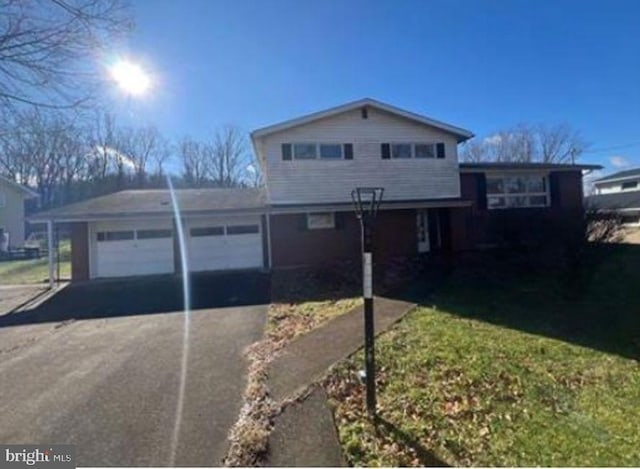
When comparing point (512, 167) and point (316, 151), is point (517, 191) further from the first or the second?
point (316, 151)

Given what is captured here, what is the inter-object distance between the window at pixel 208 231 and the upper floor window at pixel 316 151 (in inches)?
148

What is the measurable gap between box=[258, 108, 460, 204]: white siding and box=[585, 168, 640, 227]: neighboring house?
22166mm

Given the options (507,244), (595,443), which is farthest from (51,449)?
(507,244)

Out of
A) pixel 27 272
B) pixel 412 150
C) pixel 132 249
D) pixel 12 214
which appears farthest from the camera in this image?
pixel 12 214

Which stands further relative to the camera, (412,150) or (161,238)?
(412,150)

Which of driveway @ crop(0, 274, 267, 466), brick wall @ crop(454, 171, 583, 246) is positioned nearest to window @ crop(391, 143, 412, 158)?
brick wall @ crop(454, 171, 583, 246)

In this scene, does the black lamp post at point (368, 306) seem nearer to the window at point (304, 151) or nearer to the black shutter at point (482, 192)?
the window at point (304, 151)

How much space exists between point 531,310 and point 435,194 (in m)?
8.51

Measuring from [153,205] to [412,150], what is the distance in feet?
34.5

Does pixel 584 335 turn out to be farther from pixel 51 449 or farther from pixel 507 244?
pixel 507 244

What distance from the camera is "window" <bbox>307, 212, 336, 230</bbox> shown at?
1627 centimetres

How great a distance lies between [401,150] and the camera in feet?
54.8

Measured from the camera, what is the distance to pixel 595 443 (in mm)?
3857

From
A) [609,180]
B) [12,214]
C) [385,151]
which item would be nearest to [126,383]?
[385,151]
